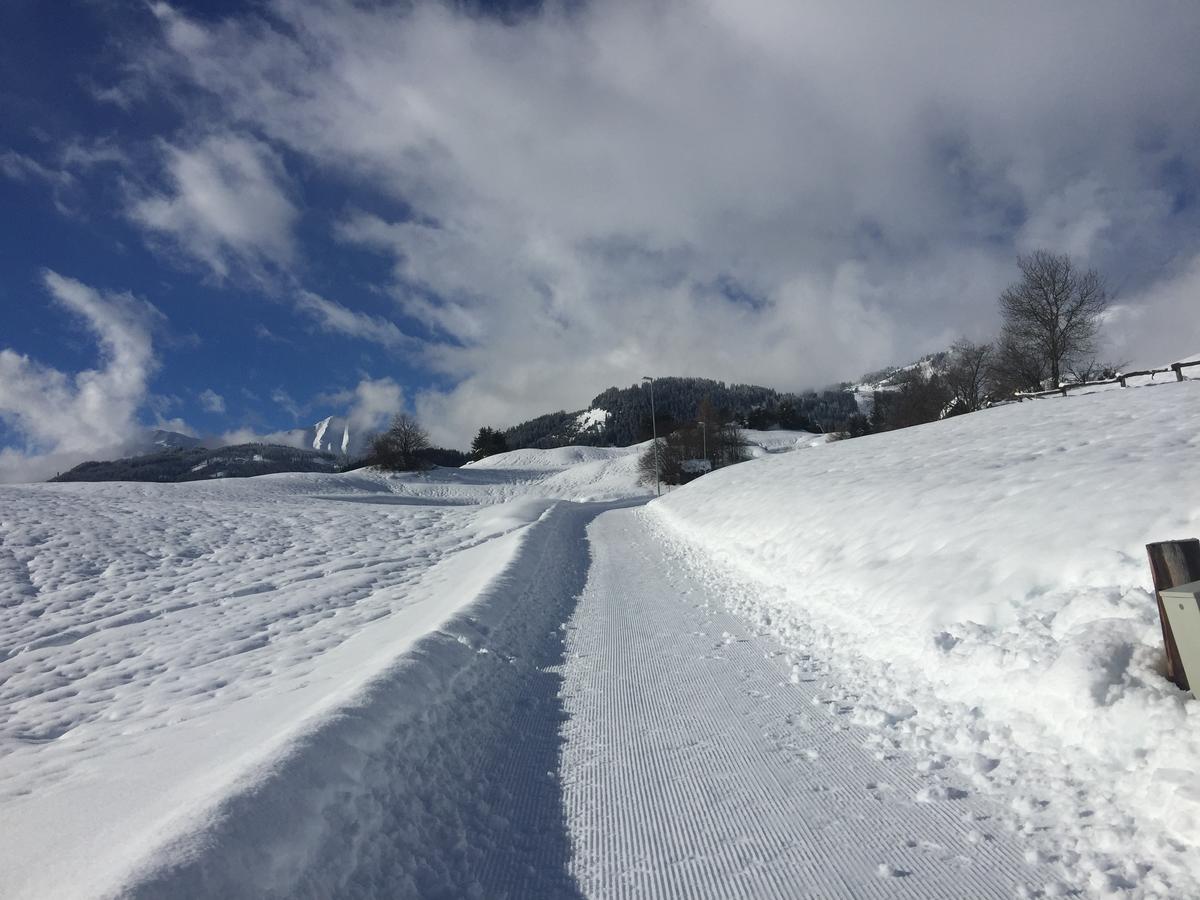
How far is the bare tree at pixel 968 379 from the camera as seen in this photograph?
52312 millimetres

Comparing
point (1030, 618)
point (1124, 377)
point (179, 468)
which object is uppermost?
point (179, 468)

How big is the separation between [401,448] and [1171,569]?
69.0 metres

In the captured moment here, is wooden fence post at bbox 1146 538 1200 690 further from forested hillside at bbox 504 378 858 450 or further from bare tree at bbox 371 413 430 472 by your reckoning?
forested hillside at bbox 504 378 858 450

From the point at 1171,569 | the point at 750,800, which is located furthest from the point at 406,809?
the point at 1171,569

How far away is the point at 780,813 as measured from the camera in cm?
361

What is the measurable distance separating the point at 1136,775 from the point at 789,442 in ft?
362

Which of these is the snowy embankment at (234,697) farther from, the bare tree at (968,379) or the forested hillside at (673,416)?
the forested hillside at (673,416)

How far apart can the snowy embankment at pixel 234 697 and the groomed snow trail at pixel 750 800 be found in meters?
0.92

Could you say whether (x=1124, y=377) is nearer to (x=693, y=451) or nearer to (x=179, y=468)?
(x=693, y=451)

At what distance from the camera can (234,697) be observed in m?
7.09

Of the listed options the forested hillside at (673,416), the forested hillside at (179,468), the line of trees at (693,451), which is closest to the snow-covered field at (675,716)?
the line of trees at (693,451)

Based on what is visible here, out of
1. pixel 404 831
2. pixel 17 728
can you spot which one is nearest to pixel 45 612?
pixel 17 728

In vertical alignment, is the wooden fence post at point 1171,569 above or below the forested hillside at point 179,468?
below

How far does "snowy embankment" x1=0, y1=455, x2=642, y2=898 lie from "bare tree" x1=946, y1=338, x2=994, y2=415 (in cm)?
4847
